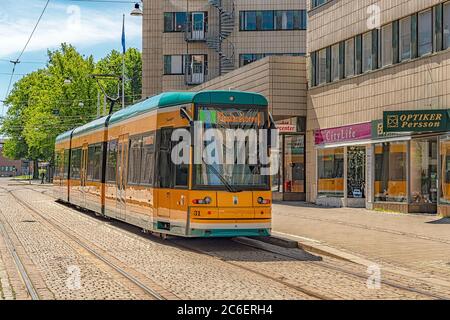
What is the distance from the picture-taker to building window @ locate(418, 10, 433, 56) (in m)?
23.5

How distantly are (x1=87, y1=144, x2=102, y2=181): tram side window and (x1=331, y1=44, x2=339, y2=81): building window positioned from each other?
38.4ft

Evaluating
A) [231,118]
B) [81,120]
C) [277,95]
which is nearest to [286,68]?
[277,95]

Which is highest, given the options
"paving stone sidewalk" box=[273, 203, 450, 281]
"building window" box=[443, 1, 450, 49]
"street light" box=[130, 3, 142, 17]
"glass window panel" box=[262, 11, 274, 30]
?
"glass window panel" box=[262, 11, 274, 30]

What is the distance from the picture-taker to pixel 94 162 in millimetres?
23594

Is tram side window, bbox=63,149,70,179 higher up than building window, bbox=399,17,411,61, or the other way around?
building window, bbox=399,17,411,61

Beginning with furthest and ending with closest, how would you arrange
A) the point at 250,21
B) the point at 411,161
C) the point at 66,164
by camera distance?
the point at 250,21
the point at 66,164
the point at 411,161

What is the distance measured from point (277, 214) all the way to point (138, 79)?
74249 mm

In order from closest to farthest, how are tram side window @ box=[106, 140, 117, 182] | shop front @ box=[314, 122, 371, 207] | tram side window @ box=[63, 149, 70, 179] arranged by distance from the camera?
tram side window @ box=[106, 140, 117, 182]
shop front @ box=[314, 122, 371, 207]
tram side window @ box=[63, 149, 70, 179]

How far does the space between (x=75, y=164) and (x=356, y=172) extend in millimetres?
11607

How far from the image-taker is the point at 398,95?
25297 millimetres

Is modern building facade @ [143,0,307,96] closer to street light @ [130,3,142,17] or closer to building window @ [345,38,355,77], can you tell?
street light @ [130,3,142,17]

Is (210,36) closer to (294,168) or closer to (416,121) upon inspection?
(294,168)

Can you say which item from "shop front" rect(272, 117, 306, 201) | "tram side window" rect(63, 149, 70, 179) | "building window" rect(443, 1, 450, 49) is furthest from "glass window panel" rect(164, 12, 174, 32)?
"building window" rect(443, 1, 450, 49)

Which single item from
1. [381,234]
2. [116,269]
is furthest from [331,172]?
[116,269]
